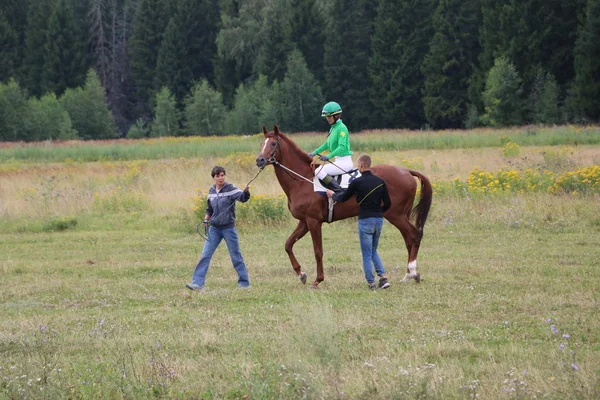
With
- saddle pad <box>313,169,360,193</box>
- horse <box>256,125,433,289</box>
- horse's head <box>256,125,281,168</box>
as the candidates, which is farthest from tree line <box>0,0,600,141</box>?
horse's head <box>256,125,281,168</box>

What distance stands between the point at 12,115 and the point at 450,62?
107ft

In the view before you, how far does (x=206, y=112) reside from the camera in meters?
69.2

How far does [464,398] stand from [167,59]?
75.5 meters

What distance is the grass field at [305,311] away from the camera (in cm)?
730

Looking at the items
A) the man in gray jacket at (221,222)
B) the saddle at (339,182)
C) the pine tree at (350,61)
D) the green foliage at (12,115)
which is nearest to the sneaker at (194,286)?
the man in gray jacket at (221,222)

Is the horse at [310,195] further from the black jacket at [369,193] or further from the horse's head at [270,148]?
the black jacket at [369,193]

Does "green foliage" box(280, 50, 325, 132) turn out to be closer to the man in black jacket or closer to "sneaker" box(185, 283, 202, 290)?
"sneaker" box(185, 283, 202, 290)

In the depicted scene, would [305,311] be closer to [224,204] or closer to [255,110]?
[224,204]

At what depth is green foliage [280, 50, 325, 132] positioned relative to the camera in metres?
68.2

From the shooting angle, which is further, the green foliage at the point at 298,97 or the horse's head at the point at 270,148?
the green foliage at the point at 298,97

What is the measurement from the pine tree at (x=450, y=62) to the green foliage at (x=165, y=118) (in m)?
20.7

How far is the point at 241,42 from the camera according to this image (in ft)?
240

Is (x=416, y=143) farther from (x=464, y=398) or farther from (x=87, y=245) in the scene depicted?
(x=464, y=398)

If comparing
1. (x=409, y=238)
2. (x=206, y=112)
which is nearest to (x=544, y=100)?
(x=206, y=112)
